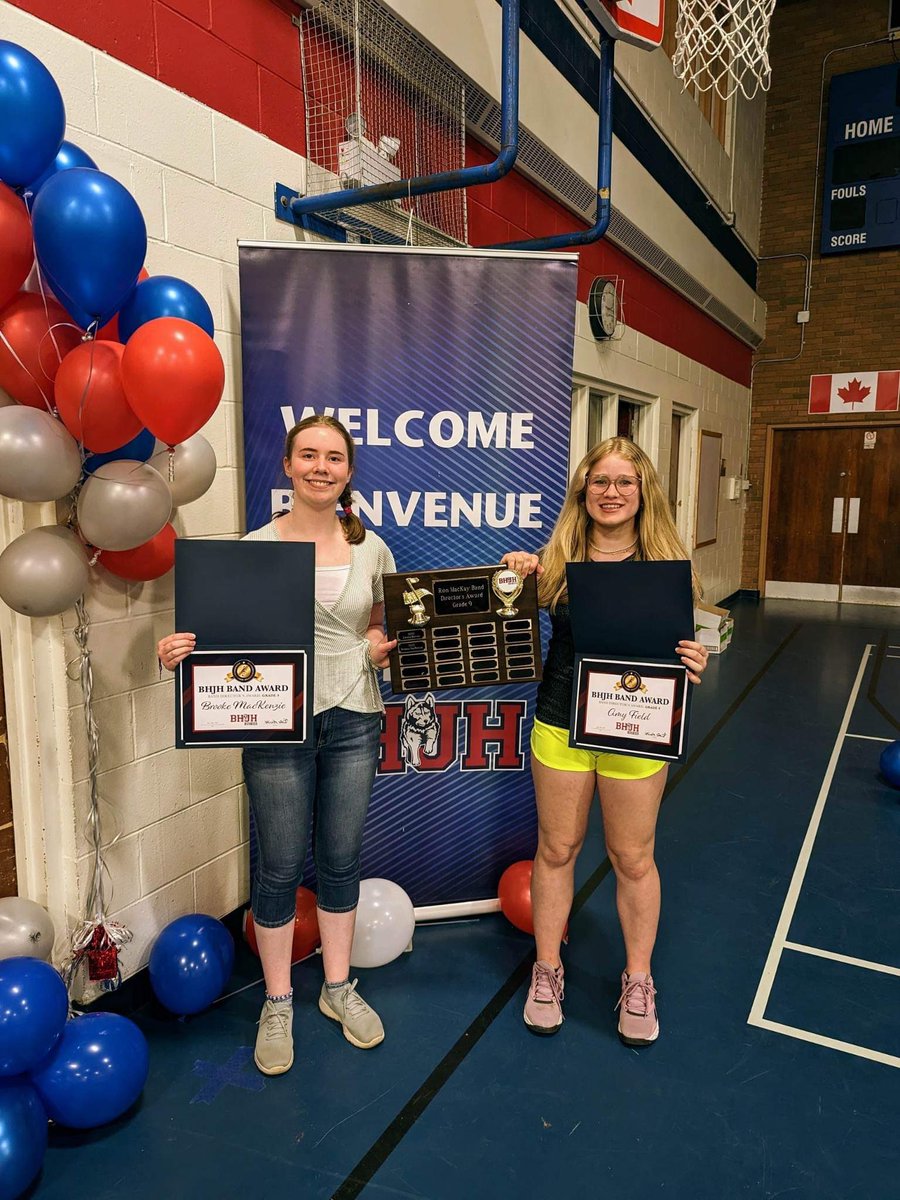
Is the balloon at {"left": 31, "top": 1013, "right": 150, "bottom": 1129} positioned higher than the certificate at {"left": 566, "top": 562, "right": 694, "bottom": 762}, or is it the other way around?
the certificate at {"left": 566, "top": 562, "right": 694, "bottom": 762}

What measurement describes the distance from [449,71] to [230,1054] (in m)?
3.43

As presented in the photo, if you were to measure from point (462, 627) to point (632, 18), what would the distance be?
92.3 inches

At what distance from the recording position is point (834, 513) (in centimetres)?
936

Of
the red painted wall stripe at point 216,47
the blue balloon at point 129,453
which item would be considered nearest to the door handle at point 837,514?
the red painted wall stripe at point 216,47

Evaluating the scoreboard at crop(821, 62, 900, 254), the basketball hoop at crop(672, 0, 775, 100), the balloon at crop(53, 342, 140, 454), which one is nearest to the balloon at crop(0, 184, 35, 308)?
the balloon at crop(53, 342, 140, 454)

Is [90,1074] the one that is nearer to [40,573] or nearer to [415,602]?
[40,573]

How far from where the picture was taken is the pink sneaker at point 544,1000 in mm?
2084

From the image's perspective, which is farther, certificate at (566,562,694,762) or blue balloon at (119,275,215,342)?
certificate at (566,562,694,762)

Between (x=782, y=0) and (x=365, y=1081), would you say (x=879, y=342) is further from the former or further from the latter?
(x=365, y=1081)

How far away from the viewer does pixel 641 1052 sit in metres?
2.02

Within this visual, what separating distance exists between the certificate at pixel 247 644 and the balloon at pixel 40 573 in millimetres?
218

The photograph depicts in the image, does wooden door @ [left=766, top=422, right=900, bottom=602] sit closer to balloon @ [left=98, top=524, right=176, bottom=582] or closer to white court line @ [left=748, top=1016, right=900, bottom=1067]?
white court line @ [left=748, top=1016, right=900, bottom=1067]

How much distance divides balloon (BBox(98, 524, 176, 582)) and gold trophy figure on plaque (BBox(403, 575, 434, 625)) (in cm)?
60

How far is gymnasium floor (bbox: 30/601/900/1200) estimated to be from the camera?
165 centimetres
